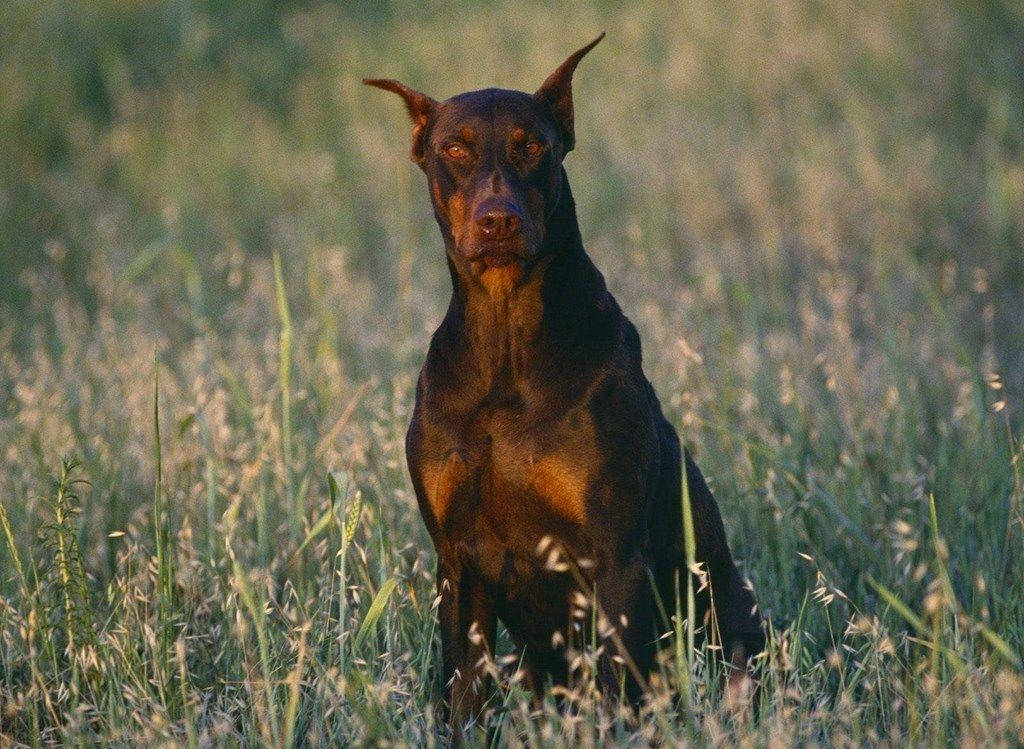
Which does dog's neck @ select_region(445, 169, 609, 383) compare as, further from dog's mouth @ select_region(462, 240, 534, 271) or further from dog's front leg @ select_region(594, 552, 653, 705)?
dog's front leg @ select_region(594, 552, 653, 705)

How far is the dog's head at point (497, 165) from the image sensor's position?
3.18m

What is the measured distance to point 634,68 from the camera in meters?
9.84

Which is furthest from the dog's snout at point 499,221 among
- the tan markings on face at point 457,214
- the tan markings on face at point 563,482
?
the tan markings on face at point 563,482

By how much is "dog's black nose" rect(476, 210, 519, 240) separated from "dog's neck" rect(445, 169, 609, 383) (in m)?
0.17

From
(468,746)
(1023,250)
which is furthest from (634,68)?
(468,746)

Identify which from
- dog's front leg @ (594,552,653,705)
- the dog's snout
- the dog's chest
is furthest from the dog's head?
dog's front leg @ (594,552,653,705)

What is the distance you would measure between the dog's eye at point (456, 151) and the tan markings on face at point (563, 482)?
74 cm

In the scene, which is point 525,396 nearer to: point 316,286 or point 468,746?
point 468,746

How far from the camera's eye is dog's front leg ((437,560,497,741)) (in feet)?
11.1

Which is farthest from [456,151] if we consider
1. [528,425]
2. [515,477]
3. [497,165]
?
[515,477]

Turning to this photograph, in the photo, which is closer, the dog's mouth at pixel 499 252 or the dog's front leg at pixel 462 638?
the dog's mouth at pixel 499 252

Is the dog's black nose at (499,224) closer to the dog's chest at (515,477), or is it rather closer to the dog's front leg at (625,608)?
the dog's chest at (515,477)

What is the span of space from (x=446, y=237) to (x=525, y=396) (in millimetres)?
463

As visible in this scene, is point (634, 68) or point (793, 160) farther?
point (634, 68)
